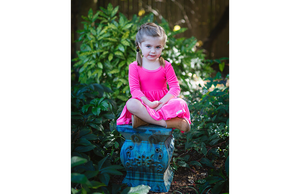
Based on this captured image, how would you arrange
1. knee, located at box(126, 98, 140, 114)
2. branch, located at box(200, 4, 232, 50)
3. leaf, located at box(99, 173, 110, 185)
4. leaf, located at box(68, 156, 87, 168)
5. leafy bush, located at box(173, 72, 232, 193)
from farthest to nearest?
branch, located at box(200, 4, 232, 50) < leafy bush, located at box(173, 72, 232, 193) < knee, located at box(126, 98, 140, 114) < leaf, located at box(99, 173, 110, 185) < leaf, located at box(68, 156, 87, 168)

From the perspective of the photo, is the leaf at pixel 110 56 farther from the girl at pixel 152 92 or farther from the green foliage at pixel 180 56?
the girl at pixel 152 92

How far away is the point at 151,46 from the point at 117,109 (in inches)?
50.6

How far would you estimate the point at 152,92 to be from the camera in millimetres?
2117

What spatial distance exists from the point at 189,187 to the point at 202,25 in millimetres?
5635

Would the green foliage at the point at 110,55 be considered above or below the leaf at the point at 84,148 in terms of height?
above

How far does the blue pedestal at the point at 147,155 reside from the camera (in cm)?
197

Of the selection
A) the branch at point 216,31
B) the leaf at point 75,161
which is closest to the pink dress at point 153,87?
the leaf at point 75,161

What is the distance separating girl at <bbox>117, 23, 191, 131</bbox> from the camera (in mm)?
1916

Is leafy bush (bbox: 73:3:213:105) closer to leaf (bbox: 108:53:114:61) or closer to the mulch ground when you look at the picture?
leaf (bbox: 108:53:114:61)

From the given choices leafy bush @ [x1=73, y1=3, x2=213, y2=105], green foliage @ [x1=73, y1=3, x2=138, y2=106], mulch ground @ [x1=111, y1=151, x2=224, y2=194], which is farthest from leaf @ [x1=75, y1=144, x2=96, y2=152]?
green foliage @ [x1=73, y1=3, x2=138, y2=106]

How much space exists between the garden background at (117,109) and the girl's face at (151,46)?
1.78ft

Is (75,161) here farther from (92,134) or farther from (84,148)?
(92,134)

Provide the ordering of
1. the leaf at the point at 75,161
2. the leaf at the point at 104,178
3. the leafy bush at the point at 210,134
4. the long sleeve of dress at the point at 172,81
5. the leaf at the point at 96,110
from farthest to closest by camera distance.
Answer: the leafy bush at the point at 210,134, the leaf at the point at 96,110, the long sleeve of dress at the point at 172,81, the leaf at the point at 104,178, the leaf at the point at 75,161

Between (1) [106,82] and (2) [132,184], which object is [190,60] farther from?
(2) [132,184]
